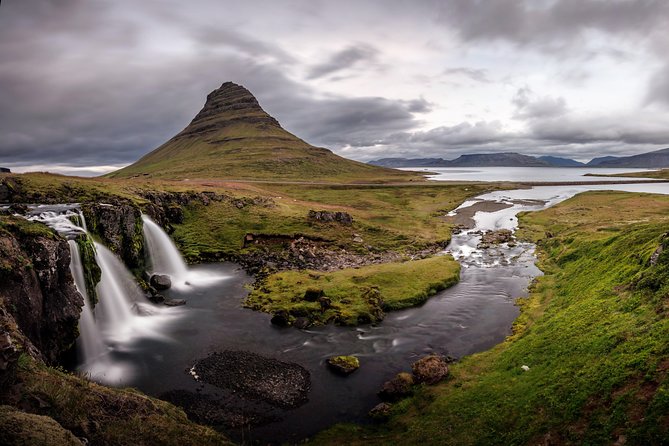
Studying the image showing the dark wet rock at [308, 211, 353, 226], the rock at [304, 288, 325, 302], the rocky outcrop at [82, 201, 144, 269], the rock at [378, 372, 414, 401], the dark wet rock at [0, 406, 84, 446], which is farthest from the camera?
the dark wet rock at [308, 211, 353, 226]

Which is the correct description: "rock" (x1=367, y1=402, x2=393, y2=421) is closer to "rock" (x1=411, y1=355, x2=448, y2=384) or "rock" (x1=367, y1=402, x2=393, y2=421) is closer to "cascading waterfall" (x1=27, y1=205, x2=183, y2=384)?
"rock" (x1=411, y1=355, x2=448, y2=384)

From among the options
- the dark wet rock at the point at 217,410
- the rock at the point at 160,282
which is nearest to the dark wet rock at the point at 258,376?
the dark wet rock at the point at 217,410

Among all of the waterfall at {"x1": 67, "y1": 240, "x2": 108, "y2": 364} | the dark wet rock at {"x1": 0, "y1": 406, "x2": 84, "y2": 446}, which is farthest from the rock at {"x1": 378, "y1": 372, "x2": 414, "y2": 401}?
the waterfall at {"x1": 67, "y1": 240, "x2": 108, "y2": 364}

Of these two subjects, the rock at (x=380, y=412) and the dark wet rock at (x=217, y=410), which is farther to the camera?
the rock at (x=380, y=412)

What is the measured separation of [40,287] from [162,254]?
1207 inches

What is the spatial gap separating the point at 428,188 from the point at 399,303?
154 m

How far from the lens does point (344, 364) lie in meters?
30.9

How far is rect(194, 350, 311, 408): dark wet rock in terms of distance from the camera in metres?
27.2

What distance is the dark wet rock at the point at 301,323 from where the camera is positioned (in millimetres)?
38888

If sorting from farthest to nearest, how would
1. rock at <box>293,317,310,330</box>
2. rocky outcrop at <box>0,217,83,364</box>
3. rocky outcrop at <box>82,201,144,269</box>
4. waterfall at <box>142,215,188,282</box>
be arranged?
waterfall at <box>142,215,188,282</box> < rocky outcrop at <box>82,201,144,269</box> < rock at <box>293,317,310,330</box> < rocky outcrop at <box>0,217,83,364</box>

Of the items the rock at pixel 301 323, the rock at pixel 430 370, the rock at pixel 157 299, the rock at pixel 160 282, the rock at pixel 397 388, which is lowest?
the rock at pixel 397 388

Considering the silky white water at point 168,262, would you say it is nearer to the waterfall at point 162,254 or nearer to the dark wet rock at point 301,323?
the waterfall at point 162,254

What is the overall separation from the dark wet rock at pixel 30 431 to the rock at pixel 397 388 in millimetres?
19755

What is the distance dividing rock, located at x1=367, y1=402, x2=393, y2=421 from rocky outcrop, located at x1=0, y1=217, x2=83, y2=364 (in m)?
22.9
